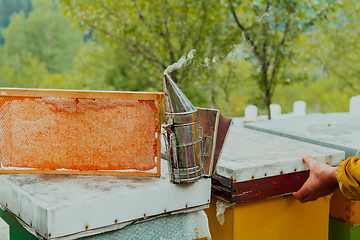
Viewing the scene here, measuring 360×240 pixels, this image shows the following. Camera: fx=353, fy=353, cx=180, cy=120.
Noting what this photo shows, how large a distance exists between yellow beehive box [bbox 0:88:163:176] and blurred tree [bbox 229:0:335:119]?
308 centimetres

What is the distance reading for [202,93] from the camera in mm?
11453

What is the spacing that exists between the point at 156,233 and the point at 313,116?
6.64ft

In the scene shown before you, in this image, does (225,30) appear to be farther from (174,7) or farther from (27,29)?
(27,29)

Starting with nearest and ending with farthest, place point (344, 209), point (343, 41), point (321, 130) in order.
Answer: point (344, 209) < point (321, 130) < point (343, 41)

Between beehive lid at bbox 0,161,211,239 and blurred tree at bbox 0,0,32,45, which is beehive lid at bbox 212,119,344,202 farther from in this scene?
blurred tree at bbox 0,0,32,45

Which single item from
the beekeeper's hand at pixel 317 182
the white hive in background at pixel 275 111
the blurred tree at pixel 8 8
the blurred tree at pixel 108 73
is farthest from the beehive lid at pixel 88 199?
the blurred tree at pixel 8 8

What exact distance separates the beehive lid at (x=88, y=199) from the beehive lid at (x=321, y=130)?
0.98 m

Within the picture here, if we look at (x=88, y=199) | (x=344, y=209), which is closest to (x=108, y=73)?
(x=344, y=209)

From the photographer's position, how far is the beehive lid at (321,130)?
2104 mm

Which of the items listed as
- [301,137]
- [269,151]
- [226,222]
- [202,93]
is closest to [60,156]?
[226,222]

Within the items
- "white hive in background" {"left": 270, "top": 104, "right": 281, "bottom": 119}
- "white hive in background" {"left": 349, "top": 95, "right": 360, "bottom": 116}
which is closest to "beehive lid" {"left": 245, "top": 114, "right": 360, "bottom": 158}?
"white hive in background" {"left": 349, "top": 95, "right": 360, "bottom": 116}

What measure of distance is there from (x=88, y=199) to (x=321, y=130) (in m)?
1.79

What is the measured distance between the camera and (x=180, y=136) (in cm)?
139

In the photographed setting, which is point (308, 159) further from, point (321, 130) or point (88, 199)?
point (88, 199)
